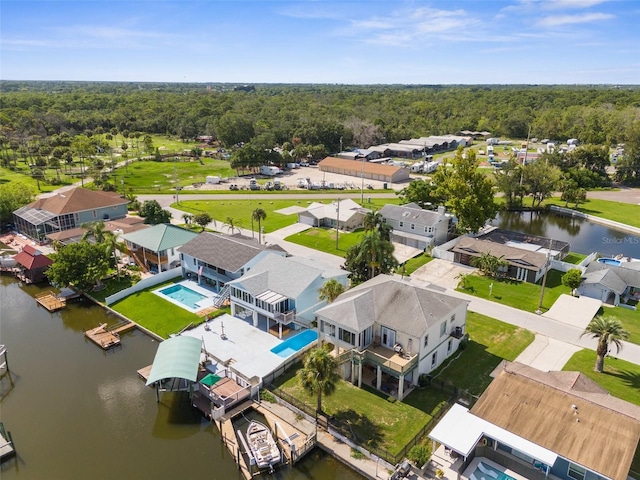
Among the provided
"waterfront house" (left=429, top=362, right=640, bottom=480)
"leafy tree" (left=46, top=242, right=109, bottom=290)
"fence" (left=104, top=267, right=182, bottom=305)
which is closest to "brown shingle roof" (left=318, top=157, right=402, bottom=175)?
"fence" (left=104, top=267, right=182, bottom=305)

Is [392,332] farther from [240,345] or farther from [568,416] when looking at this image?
[240,345]

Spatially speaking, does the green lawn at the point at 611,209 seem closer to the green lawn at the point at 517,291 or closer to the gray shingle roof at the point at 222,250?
the green lawn at the point at 517,291

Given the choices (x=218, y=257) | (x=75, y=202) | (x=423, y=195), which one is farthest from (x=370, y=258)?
(x=75, y=202)

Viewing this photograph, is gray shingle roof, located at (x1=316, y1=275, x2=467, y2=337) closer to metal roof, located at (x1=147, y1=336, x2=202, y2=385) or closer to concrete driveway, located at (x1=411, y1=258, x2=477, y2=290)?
metal roof, located at (x1=147, y1=336, x2=202, y2=385)

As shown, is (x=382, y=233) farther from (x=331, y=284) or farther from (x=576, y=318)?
(x=576, y=318)

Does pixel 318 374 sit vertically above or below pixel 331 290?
below
